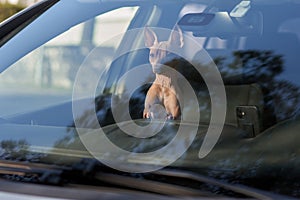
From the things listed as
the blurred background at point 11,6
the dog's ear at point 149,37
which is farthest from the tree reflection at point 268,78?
the blurred background at point 11,6

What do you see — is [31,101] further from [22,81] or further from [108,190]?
[108,190]

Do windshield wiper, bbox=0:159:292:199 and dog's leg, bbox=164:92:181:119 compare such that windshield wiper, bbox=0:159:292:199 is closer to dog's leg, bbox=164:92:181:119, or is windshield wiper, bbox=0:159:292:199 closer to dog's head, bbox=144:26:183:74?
dog's leg, bbox=164:92:181:119

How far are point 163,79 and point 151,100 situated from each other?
0.12m

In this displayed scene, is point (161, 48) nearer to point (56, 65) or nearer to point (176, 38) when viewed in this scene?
point (176, 38)

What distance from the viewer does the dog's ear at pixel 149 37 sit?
7.19 feet

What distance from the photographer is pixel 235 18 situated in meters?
2.12

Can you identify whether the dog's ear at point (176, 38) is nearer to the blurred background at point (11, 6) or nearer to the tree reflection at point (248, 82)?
the tree reflection at point (248, 82)

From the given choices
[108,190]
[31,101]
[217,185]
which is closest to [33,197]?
[108,190]

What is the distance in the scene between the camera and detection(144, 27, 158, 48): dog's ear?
219 centimetres

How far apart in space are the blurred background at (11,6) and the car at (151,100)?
17.3ft

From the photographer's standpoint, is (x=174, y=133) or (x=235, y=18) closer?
(x=174, y=133)

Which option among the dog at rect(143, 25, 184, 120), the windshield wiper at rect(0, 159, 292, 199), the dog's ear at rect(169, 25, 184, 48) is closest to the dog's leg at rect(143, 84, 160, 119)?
the dog at rect(143, 25, 184, 120)

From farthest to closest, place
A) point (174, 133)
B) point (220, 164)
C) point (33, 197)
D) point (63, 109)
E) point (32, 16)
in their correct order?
point (32, 16), point (63, 109), point (174, 133), point (220, 164), point (33, 197)

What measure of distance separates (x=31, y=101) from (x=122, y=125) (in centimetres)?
38
